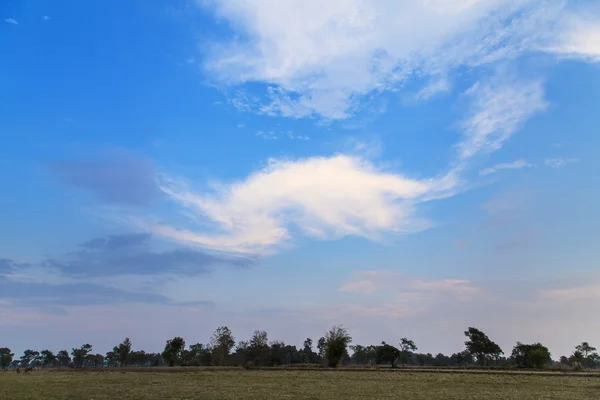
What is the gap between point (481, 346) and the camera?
121 meters

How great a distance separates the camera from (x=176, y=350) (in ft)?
428

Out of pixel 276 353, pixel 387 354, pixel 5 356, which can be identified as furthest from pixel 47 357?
pixel 387 354

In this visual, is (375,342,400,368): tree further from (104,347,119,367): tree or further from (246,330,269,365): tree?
(104,347,119,367): tree

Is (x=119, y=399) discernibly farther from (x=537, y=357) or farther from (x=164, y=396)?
(x=537, y=357)

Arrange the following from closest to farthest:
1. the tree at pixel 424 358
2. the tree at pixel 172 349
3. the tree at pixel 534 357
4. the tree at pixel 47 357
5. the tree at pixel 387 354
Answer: the tree at pixel 534 357
the tree at pixel 387 354
the tree at pixel 172 349
the tree at pixel 424 358
the tree at pixel 47 357

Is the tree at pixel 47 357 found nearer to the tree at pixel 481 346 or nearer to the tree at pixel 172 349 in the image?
the tree at pixel 172 349

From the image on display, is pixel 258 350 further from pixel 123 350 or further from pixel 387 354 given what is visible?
pixel 123 350

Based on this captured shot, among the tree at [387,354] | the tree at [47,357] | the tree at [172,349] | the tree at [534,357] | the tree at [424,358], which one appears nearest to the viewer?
the tree at [534,357]

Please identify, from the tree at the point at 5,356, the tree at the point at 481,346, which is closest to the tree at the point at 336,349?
the tree at the point at 481,346

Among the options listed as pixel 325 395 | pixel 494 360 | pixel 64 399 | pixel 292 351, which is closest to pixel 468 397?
pixel 325 395

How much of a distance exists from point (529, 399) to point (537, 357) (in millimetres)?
75096

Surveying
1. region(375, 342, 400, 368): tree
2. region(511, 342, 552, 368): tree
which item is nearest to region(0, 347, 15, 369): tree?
region(375, 342, 400, 368): tree

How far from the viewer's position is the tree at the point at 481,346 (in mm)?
118938

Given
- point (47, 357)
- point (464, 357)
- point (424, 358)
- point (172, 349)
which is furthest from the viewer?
point (47, 357)
